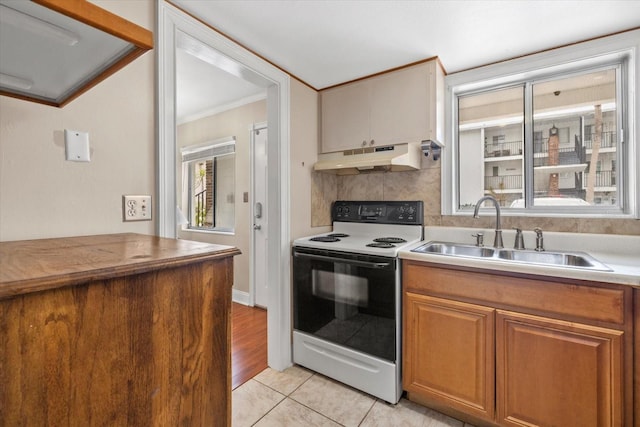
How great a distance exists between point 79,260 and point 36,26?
19.9 inches

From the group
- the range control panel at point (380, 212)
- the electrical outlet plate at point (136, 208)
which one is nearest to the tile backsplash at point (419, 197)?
the range control panel at point (380, 212)

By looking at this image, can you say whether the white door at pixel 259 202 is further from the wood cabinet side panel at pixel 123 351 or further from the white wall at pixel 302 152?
the wood cabinet side panel at pixel 123 351

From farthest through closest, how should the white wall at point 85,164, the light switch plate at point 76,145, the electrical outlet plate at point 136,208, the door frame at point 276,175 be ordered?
the door frame at point 276,175 < the electrical outlet plate at point 136,208 < the light switch plate at point 76,145 < the white wall at point 85,164

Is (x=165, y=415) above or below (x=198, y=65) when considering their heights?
below

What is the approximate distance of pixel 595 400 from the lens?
1.25 metres

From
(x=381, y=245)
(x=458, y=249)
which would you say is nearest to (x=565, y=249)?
(x=458, y=249)

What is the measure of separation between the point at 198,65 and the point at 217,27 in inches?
30.1

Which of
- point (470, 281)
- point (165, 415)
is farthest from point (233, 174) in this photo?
point (165, 415)

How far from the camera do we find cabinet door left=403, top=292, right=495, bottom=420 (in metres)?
1.49

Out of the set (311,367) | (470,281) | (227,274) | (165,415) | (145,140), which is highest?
(145,140)

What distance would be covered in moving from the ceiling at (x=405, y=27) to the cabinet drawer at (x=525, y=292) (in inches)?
52.4

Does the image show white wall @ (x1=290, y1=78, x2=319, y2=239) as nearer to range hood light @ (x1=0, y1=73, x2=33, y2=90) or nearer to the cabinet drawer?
the cabinet drawer

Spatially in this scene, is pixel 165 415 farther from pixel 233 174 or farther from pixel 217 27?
pixel 233 174

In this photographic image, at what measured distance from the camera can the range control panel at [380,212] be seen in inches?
87.9
